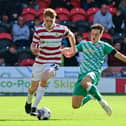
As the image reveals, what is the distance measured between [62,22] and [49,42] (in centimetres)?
1145

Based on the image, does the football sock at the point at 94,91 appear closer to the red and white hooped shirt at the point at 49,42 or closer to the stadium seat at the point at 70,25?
the red and white hooped shirt at the point at 49,42

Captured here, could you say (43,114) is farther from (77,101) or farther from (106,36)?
(106,36)

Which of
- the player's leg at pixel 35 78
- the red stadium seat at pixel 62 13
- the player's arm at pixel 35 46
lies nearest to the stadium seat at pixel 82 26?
the red stadium seat at pixel 62 13

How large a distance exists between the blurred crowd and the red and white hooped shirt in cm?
908

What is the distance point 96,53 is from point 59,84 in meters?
8.64

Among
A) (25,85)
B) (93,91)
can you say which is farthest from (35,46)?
(25,85)

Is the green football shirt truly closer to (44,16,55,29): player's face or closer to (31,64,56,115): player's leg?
(31,64,56,115): player's leg

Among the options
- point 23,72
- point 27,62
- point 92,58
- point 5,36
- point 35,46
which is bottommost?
point 23,72

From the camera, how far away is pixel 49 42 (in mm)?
11891

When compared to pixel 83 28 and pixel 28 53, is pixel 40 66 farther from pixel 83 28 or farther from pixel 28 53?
pixel 83 28

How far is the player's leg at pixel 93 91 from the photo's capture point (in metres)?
11.1

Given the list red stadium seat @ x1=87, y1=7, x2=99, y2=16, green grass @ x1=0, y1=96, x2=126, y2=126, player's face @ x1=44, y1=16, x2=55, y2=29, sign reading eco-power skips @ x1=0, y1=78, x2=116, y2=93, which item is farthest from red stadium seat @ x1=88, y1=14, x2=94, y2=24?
player's face @ x1=44, y1=16, x2=55, y2=29

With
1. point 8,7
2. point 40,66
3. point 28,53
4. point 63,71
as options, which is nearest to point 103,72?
point 63,71

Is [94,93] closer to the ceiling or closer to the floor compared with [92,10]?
closer to the floor
